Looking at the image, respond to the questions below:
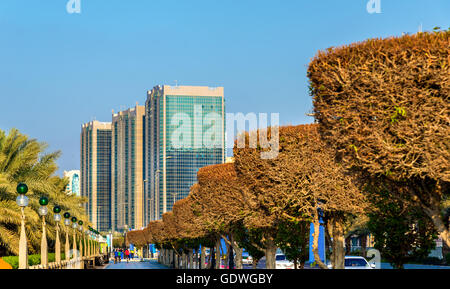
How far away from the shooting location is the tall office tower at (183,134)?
142750mm

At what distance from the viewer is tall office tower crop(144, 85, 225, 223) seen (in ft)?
468

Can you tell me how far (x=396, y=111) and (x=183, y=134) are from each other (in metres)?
138

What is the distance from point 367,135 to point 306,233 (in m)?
16.7

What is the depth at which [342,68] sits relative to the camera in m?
11.6

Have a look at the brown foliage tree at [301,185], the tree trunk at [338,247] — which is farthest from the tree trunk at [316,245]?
the tree trunk at [338,247]

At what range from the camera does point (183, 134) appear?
486 ft

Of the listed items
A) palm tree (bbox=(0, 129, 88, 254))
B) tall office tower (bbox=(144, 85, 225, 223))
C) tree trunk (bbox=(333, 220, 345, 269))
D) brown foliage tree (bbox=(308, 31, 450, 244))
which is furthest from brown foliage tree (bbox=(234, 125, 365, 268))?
tall office tower (bbox=(144, 85, 225, 223))

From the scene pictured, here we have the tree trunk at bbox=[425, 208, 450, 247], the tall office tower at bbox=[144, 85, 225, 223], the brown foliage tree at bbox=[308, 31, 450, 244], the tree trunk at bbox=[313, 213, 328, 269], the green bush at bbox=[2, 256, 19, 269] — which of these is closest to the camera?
the brown foliage tree at bbox=[308, 31, 450, 244]

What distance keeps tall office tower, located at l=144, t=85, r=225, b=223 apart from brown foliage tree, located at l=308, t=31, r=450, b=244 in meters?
120

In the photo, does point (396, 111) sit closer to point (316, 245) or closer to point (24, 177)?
point (316, 245)

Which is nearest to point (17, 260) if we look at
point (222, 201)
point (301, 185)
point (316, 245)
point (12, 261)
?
point (12, 261)

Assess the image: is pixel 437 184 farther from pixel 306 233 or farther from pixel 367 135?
pixel 306 233

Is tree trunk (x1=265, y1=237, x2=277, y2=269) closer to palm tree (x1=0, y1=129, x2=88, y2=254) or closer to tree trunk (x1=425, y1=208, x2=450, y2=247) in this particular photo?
palm tree (x1=0, y1=129, x2=88, y2=254)
